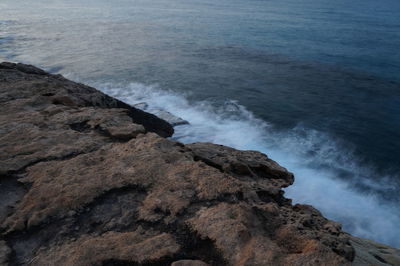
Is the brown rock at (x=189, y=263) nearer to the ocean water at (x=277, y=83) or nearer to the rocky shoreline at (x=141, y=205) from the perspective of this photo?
the rocky shoreline at (x=141, y=205)

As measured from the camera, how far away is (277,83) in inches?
640

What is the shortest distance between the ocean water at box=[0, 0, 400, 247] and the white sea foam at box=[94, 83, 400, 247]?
4 centimetres

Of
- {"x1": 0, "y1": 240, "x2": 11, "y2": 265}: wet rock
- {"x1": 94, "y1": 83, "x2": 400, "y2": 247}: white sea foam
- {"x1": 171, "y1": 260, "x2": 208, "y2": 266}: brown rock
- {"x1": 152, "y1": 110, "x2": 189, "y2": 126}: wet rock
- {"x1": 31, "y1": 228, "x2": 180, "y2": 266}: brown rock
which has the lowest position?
{"x1": 94, "y1": 83, "x2": 400, "y2": 247}: white sea foam

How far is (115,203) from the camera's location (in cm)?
297

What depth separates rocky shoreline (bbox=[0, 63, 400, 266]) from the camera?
96.6 inches

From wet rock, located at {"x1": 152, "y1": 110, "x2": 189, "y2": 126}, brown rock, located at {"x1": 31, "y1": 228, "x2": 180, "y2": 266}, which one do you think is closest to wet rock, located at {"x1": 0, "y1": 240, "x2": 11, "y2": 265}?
brown rock, located at {"x1": 31, "y1": 228, "x2": 180, "y2": 266}

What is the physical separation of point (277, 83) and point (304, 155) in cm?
650

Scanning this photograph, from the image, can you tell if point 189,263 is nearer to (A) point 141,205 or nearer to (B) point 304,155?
(A) point 141,205

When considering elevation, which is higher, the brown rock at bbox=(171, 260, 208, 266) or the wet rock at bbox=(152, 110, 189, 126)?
the brown rock at bbox=(171, 260, 208, 266)

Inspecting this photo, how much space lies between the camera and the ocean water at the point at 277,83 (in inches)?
374

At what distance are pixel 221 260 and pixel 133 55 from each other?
1947cm

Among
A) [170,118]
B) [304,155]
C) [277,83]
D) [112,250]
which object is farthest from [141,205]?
[277,83]

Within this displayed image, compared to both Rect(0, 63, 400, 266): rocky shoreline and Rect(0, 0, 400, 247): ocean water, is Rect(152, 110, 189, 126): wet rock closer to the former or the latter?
Rect(0, 0, 400, 247): ocean water

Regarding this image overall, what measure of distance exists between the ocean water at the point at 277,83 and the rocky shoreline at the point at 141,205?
18.4ft
